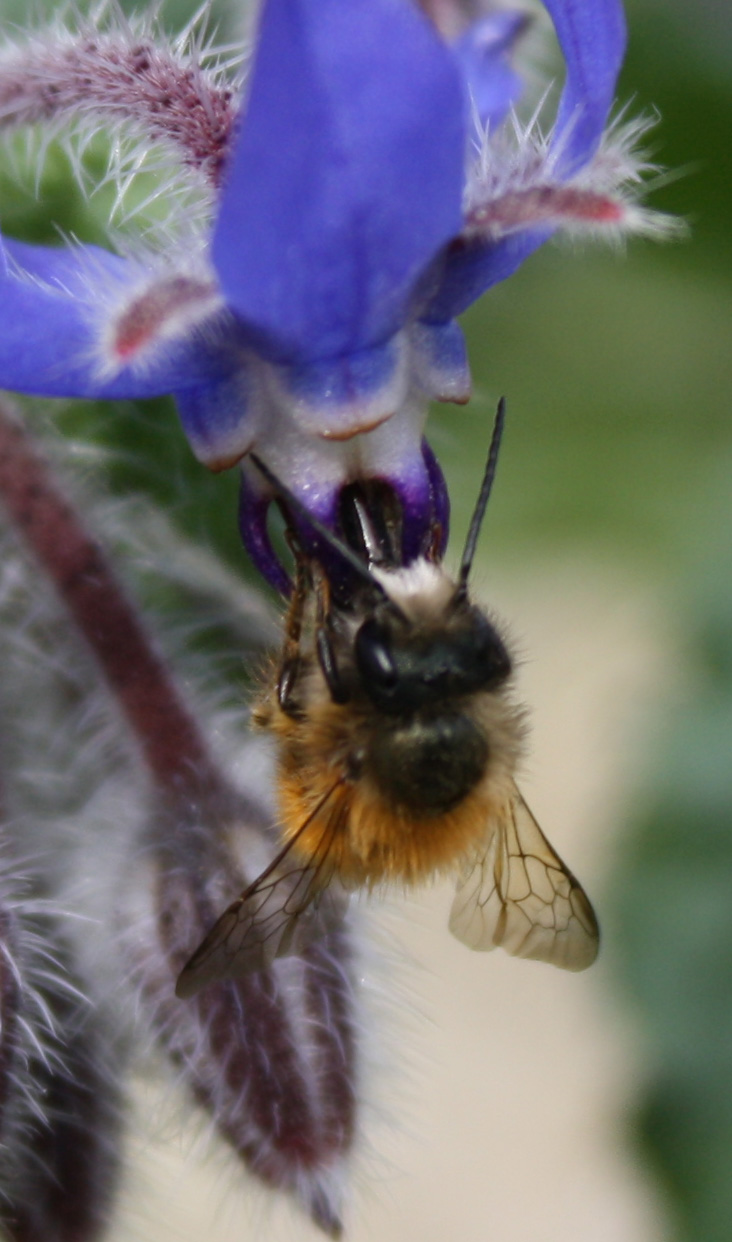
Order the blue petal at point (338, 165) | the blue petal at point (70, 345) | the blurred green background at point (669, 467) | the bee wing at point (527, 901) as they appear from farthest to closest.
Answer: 1. the blurred green background at point (669, 467)
2. the bee wing at point (527, 901)
3. the blue petal at point (70, 345)
4. the blue petal at point (338, 165)

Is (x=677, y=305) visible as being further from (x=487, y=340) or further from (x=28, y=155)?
(x=28, y=155)

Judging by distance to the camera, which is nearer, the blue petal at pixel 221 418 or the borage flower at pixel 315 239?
the borage flower at pixel 315 239

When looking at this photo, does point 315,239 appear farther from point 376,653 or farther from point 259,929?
point 259,929

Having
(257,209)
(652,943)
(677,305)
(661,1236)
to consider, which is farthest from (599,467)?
(257,209)

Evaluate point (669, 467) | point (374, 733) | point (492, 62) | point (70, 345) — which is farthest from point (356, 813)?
point (669, 467)

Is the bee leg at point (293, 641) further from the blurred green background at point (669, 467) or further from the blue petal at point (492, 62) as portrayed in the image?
the blurred green background at point (669, 467)

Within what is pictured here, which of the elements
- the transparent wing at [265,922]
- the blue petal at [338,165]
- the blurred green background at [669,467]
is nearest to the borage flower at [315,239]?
the blue petal at [338,165]
